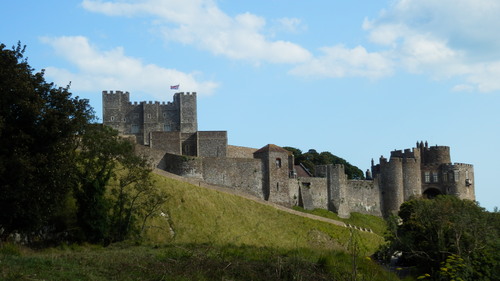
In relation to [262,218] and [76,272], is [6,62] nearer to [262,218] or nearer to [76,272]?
[76,272]

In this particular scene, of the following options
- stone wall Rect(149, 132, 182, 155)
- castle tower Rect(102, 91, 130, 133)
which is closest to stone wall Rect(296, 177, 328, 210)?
stone wall Rect(149, 132, 182, 155)

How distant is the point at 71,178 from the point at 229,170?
26717 millimetres

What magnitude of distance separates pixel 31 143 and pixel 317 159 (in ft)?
216

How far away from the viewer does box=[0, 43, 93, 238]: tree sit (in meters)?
25.9

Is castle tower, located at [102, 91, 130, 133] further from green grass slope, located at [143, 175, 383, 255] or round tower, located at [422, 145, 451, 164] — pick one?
round tower, located at [422, 145, 451, 164]

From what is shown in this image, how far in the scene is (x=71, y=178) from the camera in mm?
29734

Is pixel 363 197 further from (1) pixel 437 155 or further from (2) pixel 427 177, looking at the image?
(1) pixel 437 155

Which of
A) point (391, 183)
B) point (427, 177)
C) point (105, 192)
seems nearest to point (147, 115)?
point (391, 183)

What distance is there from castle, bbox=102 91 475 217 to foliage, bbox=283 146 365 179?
14504 millimetres

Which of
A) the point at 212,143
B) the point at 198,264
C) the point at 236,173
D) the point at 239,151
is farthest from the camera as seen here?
the point at 239,151

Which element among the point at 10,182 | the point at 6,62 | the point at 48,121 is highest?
the point at 6,62

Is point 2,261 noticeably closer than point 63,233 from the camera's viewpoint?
Yes

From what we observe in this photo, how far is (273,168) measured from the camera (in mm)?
56844

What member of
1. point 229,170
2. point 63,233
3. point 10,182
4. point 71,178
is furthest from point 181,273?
point 229,170
